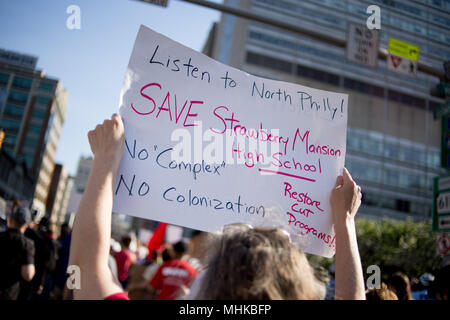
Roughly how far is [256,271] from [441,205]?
5543 millimetres

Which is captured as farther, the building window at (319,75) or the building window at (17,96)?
→ the building window at (319,75)

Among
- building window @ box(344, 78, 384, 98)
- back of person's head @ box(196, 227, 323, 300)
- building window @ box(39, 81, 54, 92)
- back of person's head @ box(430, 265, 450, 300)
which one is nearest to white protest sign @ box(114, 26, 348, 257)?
back of person's head @ box(196, 227, 323, 300)

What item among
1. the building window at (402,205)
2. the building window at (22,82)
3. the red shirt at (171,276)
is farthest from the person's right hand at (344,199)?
the building window at (402,205)

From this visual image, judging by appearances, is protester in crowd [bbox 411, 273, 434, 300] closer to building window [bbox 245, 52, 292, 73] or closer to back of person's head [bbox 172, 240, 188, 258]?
back of person's head [bbox 172, 240, 188, 258]

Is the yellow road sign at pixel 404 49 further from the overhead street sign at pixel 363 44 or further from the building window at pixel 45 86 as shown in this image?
the building window at pixel 45 86

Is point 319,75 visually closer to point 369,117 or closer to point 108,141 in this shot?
point 369,117

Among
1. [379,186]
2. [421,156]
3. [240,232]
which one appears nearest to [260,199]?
[240,232]

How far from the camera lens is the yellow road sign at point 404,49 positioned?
16.7 ft

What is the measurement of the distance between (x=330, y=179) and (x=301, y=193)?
0.20 m

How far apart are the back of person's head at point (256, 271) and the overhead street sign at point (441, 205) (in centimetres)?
494

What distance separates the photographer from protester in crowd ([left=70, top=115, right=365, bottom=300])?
1.14 m

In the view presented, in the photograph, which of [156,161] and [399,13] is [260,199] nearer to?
[156,161]

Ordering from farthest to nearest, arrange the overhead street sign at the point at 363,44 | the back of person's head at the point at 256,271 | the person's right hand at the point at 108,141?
the overhead street sign at the point at 363,44 → the person's right hand at the point at 108,141 → the back of person's head at the point at 256,271
